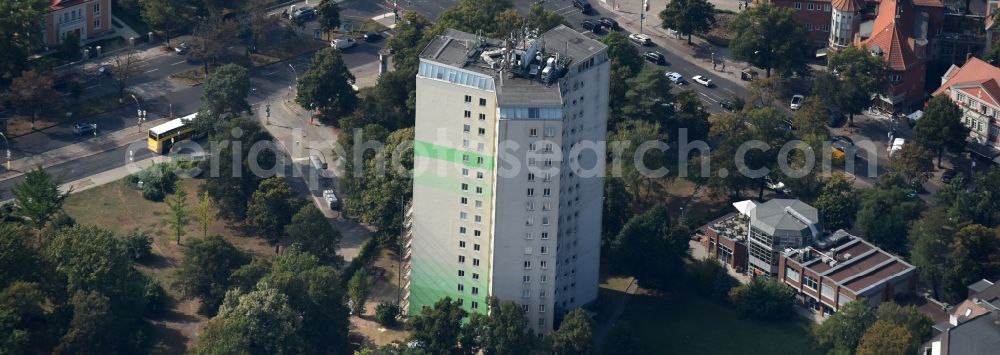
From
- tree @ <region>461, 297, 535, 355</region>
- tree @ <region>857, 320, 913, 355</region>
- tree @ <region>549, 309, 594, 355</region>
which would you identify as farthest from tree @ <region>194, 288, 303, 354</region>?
tree @ <region>857, 320, 913, 355</region>

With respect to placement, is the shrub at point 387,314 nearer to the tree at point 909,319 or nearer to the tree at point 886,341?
→ the tree at point 886,341

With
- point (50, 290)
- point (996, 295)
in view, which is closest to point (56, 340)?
point (50, 290)

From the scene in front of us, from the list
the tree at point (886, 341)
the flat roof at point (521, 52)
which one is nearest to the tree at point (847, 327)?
the tree at point (886, 341)

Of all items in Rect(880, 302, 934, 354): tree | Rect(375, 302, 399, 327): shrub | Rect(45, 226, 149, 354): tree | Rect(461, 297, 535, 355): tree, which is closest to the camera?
Rect(45, 226, 149, 354): tree

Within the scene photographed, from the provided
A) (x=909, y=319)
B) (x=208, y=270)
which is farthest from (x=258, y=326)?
(x=909, y=319)

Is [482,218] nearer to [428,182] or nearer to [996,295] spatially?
[428,182]

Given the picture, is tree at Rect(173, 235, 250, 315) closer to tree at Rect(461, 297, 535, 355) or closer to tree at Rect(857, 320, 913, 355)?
tree at Rect(461, 297, 535, 355)
